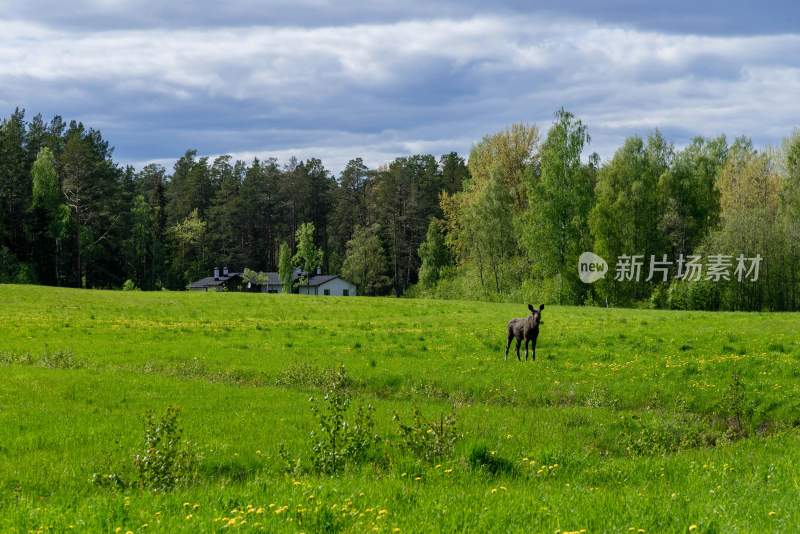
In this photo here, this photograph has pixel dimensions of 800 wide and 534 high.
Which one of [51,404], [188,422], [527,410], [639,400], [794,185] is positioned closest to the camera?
[188,422]

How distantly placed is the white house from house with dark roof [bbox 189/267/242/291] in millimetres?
14189

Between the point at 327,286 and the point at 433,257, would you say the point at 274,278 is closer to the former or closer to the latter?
the point at 327,286

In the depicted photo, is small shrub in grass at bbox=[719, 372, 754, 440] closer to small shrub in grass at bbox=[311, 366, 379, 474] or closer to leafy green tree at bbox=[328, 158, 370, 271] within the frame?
small shrub in grass at bbox=[311, 366, 379, 474]

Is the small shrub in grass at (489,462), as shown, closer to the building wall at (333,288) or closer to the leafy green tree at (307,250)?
the leafy green tree at (307,250)

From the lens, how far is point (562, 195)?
8081 cm

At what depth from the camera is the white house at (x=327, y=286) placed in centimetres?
13602

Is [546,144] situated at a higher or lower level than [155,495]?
higher

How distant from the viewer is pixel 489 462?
12047 millimetres

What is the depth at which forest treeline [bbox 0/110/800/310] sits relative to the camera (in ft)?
256

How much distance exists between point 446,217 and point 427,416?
321 feet

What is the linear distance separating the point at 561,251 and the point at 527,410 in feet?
211

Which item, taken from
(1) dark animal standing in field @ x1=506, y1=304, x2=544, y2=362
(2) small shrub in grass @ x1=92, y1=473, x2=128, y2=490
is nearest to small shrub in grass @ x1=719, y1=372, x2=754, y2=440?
(1) dark animal standing in field @ x1=506, y1=304, x2=544, y2=362

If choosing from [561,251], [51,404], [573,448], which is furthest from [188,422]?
[561,251]

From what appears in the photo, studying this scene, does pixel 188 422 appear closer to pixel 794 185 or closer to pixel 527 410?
pixel 527 410
